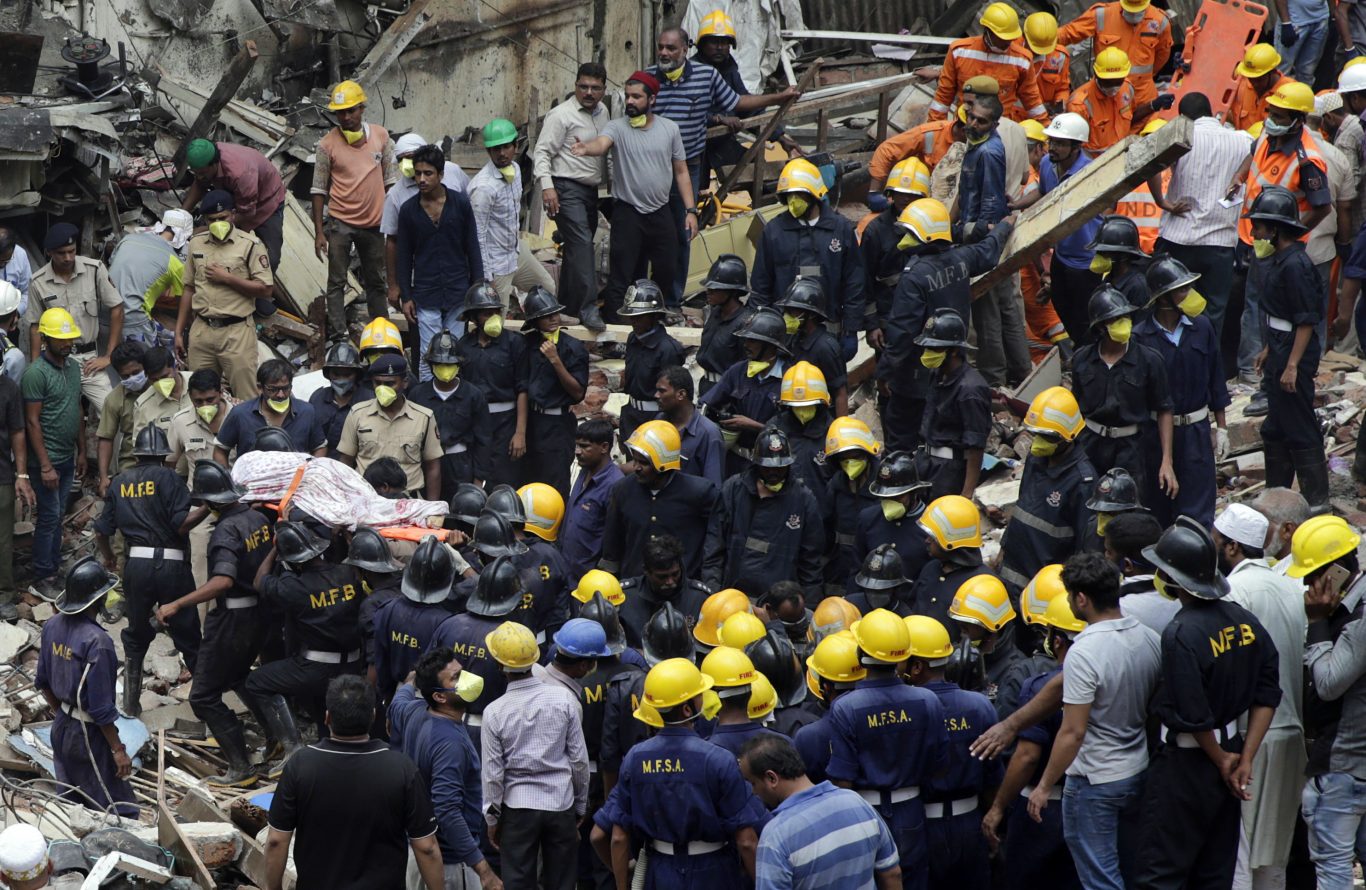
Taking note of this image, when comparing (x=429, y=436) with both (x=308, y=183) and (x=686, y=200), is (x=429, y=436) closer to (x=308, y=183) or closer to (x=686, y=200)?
(x=686, y=200)

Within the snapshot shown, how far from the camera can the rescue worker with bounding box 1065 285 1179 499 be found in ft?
32.1

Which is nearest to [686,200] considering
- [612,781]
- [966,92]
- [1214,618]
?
[966,92]

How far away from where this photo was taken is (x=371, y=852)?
272 inches

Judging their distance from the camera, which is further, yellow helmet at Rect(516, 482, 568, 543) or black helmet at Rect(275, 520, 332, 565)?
yellow helmet at Rect(516, 482, 568, 543)

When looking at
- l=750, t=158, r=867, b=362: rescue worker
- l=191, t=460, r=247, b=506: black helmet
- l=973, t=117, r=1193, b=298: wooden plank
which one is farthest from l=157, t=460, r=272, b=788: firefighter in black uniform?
l=973, t=117, r=1193, b=298: wooden plank

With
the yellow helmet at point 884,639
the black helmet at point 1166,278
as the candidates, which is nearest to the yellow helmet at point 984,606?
the yellow helmet at point 884,639

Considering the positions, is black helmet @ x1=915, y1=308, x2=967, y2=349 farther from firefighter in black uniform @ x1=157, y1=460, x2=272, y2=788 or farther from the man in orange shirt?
the man in orange shirt

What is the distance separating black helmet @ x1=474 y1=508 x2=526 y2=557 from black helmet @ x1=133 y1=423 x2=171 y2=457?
2386 mm

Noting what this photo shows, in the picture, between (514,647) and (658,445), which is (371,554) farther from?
(514,647)

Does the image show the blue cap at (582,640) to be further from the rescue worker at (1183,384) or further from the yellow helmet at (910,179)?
the yellow helmet at (910,179)

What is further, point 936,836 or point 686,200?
point 686,200

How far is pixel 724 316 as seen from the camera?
1126cm

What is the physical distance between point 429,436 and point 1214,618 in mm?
5648

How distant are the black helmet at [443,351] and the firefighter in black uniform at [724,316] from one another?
1559 millimetres
